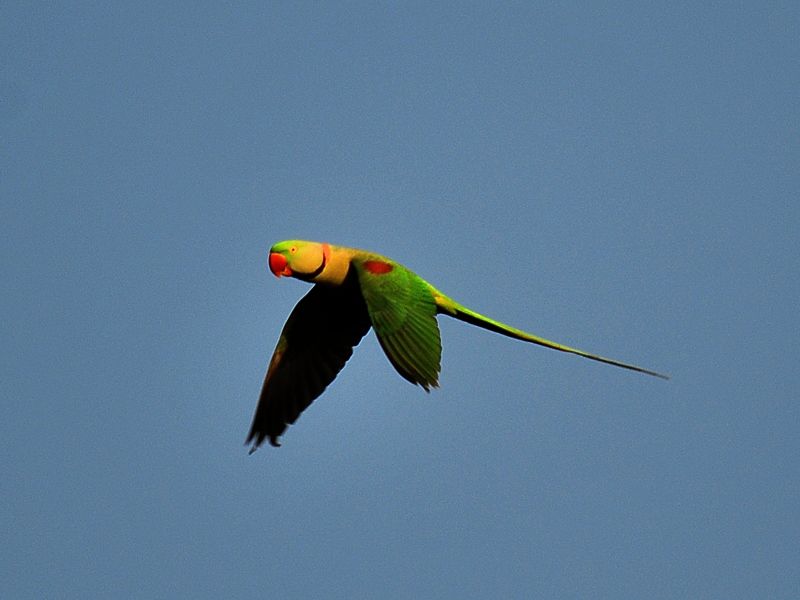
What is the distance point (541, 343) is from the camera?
1777 centimetres

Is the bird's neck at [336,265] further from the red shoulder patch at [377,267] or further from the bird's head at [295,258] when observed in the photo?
the red shoulder patch at [377,267]

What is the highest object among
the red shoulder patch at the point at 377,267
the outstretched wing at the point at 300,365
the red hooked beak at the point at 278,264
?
the red shoulder patch at the point at 377,267

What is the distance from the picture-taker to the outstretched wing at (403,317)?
1595cm

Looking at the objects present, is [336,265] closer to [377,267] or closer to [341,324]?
[377,267]

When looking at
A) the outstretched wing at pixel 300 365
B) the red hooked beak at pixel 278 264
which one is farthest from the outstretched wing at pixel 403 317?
the outstretched wing at pixel 300 365

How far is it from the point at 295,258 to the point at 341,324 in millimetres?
1713

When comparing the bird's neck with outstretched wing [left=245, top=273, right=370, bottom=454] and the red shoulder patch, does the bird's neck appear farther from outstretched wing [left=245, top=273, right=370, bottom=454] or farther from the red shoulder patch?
outstretched wing [left=245, top=273, right=370, bottom=454]

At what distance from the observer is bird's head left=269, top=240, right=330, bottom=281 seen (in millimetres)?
17484

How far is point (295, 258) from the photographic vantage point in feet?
57.3

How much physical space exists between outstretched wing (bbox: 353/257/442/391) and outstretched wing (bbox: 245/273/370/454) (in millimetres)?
1604

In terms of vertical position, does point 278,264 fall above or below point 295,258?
below

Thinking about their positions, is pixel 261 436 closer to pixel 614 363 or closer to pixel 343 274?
pixel 343 274

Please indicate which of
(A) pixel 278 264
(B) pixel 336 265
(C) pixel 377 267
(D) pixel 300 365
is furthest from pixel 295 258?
(D) pixel 300 365

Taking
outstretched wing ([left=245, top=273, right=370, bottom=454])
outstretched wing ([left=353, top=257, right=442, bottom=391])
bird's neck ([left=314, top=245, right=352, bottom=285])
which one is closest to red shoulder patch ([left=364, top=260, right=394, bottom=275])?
outstretched wing ([left=353, top=257, right=442, bottom=391])
